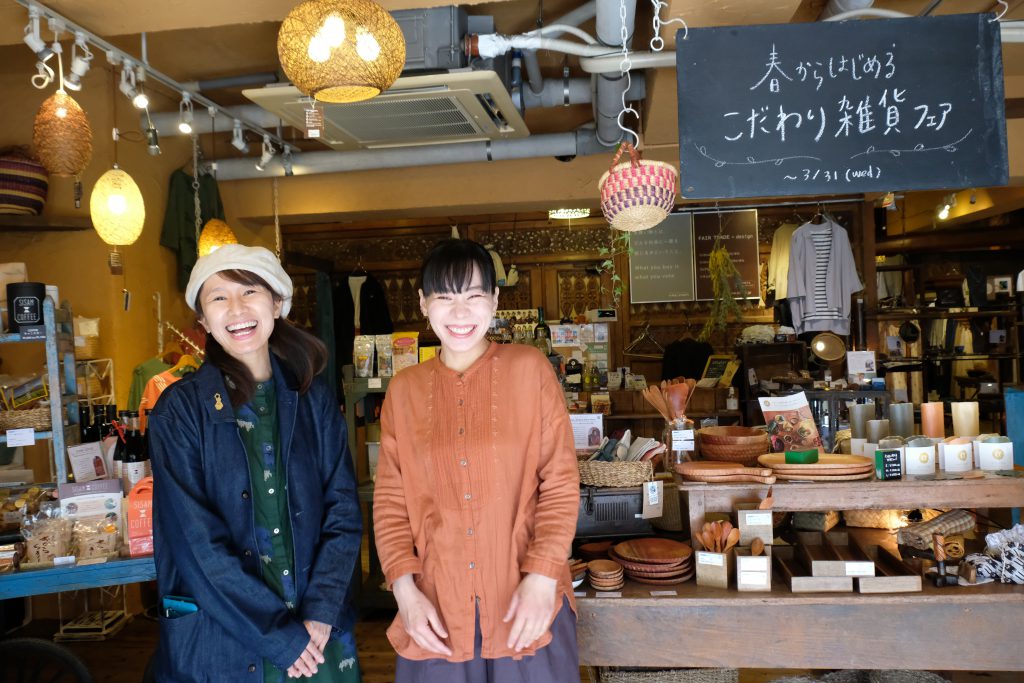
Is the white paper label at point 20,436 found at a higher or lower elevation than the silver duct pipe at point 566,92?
lower

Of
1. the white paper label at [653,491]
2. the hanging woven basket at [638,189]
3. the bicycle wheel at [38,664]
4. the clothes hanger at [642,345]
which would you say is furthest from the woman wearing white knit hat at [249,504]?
the clothes hanger at [642,345]

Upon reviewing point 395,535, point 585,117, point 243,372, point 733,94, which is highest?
point 585,117

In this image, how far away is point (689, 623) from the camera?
2549 millimetres

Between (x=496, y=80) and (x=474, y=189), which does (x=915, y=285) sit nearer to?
(x=474, y=189)

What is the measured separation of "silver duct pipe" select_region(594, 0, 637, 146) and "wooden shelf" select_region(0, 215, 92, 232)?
11.1 feet

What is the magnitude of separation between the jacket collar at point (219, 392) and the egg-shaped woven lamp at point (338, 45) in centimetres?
118

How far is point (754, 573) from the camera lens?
2549 millimetres

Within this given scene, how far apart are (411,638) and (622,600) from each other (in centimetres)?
92

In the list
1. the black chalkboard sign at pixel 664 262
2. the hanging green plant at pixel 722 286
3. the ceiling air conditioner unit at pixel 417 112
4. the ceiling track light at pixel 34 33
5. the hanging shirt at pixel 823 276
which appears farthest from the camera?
the black chalkboard sign at pixel 664 262

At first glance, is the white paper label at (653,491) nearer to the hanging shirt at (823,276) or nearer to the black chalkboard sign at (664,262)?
the hanging shirt at (823,276)

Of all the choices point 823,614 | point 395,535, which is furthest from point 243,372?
point 823,614

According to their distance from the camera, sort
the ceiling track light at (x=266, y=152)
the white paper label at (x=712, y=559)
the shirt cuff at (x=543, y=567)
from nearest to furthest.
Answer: the shirt cuff at (x=543, y=567) < the white paper label at (x=712, y=559) < the ceiling track light at (x=266, y=152)

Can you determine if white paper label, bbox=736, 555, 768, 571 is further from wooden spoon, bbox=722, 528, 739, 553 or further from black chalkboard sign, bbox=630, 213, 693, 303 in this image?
black chalkboard sign, bbox=630, 213, 693, 303

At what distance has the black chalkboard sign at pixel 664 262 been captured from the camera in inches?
323
